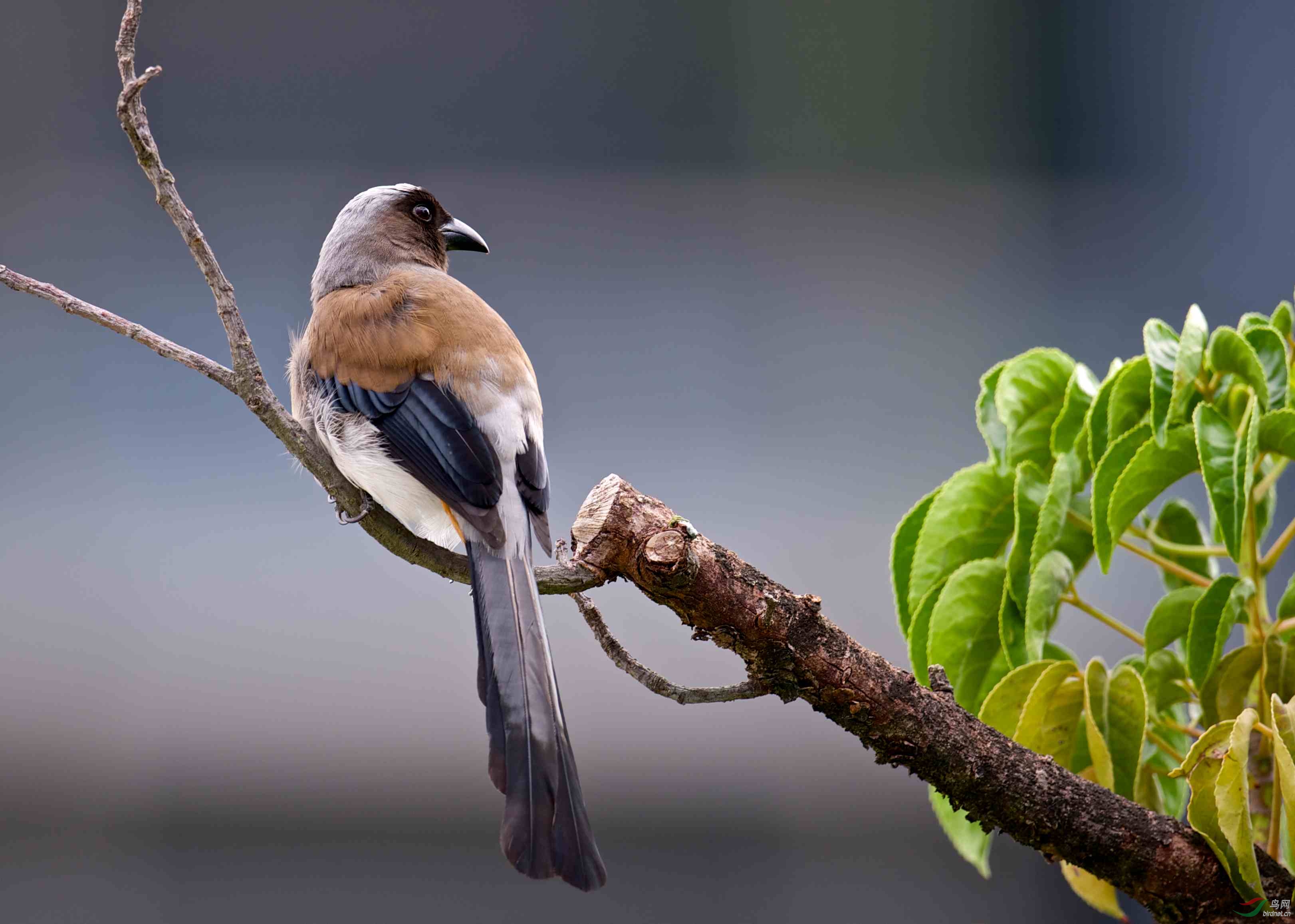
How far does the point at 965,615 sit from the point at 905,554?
16 centimetres

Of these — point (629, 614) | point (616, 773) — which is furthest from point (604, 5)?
point (616, 773)

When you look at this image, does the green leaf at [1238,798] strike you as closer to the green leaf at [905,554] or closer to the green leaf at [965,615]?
the green leaf at [965,615]

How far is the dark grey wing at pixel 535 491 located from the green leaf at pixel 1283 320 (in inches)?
38.0

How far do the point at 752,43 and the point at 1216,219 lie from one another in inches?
80.8

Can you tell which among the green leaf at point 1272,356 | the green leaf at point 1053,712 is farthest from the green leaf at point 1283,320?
the green leaf at point 1053,712

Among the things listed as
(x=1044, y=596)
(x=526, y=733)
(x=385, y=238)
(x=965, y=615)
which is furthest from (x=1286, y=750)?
(x=385, y=238)

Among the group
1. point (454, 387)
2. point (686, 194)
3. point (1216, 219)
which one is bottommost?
point (454, 387)

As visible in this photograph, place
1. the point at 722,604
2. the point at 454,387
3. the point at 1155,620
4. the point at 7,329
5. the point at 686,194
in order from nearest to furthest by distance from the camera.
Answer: the point at 722,604, the point at 1155,620, the point at 454,387, the point at 7,329, the point at 686,194

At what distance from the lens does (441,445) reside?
1635 millimetres

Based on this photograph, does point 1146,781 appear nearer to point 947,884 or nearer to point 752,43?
point 947,884

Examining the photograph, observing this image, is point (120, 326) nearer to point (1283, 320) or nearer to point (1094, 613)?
point (1094, 613)

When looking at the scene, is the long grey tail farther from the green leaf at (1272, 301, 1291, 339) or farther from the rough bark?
the green leaf at (1272, 301, 1291, 339)

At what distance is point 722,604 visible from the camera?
1.21 metres

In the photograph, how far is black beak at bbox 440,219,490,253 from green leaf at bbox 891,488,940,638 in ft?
3.95
